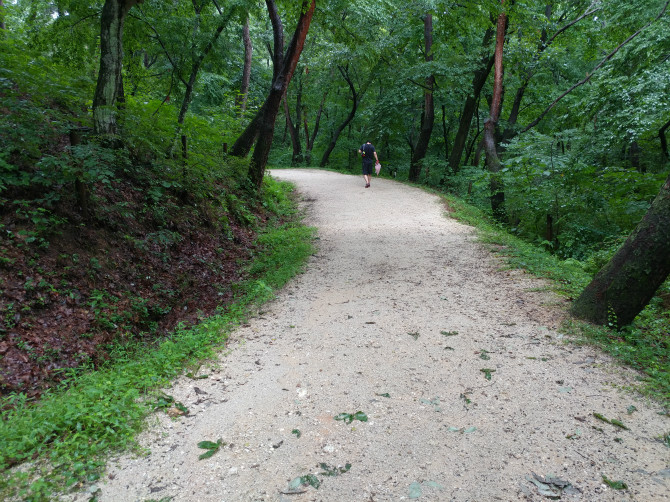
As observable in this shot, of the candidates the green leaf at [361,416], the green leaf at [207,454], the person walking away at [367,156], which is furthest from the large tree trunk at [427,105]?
the green leaf at [207,454]

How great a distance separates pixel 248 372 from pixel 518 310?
325cm

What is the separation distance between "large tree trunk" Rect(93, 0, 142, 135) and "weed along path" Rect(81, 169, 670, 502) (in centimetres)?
390

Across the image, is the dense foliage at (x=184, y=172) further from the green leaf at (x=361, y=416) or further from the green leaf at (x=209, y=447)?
the green leaf at (x=361, y=416)

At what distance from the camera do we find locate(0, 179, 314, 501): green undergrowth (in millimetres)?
2311

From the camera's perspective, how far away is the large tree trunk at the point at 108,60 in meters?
5.55

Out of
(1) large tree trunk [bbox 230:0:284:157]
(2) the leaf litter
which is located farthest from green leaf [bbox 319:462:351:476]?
(1) large tree trunk [bbox 230:0:284:157]

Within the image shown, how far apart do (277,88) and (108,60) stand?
483 cm

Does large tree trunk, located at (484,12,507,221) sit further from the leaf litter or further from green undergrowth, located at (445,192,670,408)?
the leaf litter

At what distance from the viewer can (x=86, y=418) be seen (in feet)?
8.86

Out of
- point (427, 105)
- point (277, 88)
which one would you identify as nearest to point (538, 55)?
point (427, 105)

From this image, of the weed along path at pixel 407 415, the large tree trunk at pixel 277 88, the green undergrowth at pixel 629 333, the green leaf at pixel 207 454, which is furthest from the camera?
the large tree trunk at pixel 277 88

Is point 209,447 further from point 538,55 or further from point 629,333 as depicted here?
point 538,55

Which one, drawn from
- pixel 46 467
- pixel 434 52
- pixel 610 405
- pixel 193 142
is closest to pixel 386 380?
pixel 610 405

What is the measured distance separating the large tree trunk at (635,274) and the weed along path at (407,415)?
483mm
